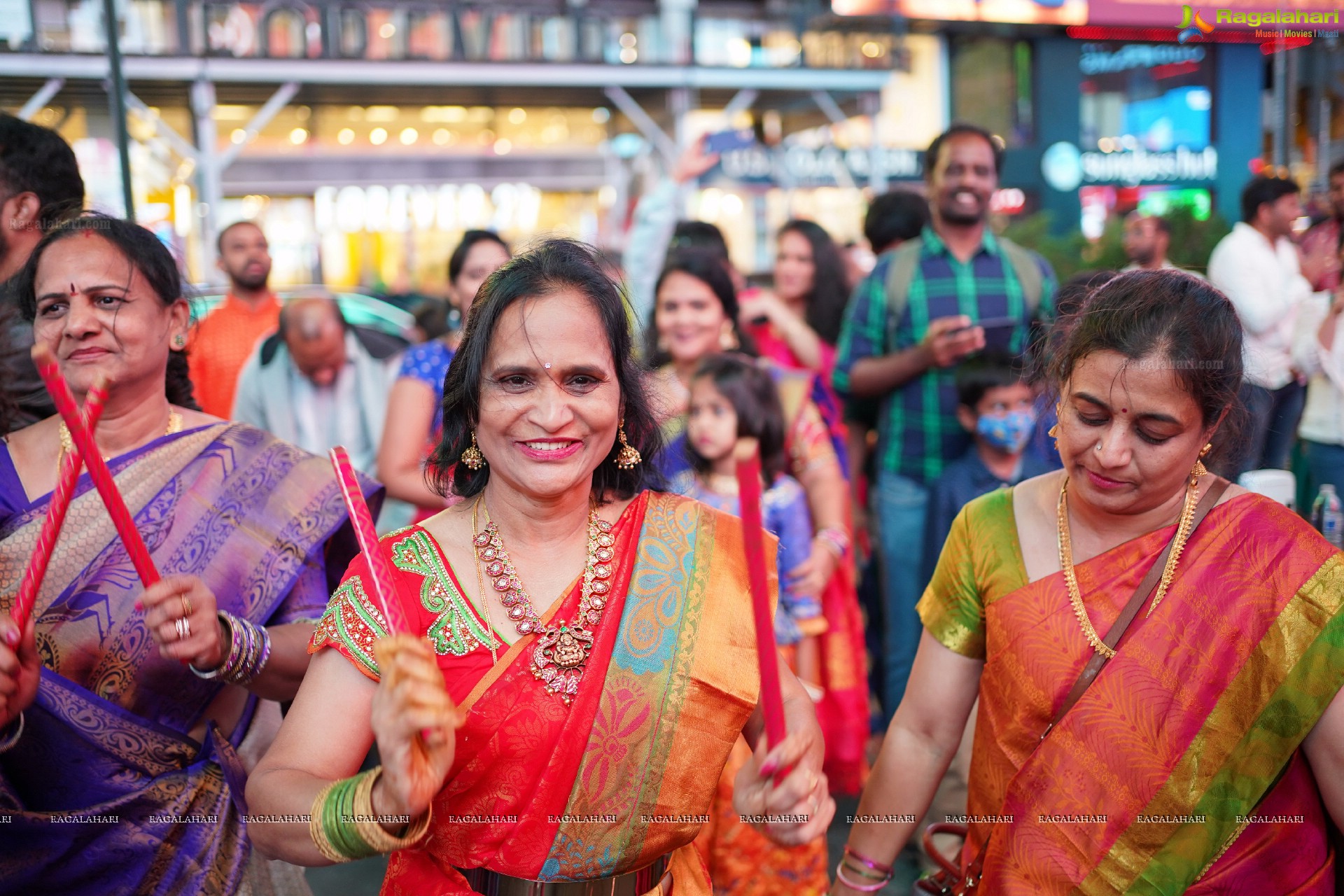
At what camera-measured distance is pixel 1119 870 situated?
1849 mm

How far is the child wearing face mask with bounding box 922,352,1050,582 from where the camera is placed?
3801mm

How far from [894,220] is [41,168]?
3.54m

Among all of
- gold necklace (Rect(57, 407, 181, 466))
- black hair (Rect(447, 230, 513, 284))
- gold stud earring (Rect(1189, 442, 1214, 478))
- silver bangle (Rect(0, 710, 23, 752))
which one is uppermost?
black hair (Rect(447, 230, 513, 284))

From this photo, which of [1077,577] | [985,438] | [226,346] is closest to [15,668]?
[1077,577]

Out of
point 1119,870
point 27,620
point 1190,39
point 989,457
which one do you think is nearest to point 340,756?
point 27,620

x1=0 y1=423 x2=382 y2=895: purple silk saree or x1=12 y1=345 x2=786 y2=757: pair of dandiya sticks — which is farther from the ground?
x1=12 y1=345 x2=786 y2=757: pair of dandiya sticks

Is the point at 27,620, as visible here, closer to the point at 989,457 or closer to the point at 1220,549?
the point at 1220,549

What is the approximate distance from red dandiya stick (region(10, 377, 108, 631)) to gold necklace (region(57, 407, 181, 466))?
0.52 meters

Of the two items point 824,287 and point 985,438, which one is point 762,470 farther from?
point 824,287

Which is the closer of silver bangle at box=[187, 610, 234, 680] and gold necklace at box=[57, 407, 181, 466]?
silver bangle at box=[187, 610, 234, 680]

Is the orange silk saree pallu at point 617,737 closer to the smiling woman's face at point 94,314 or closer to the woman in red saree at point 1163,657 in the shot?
the woman in red saree at point 1163,657

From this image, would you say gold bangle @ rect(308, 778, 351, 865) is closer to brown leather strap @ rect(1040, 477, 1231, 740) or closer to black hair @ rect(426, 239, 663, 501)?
black hair @ rect(426, 239, 663, 501)

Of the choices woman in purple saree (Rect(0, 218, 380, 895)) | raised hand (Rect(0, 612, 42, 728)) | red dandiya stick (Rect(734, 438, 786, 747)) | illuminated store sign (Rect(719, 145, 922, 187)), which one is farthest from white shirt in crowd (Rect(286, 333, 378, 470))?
illuminated store sign (Rect(719, 145, 922, 187))

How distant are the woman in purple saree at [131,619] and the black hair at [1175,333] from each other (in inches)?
60.4
